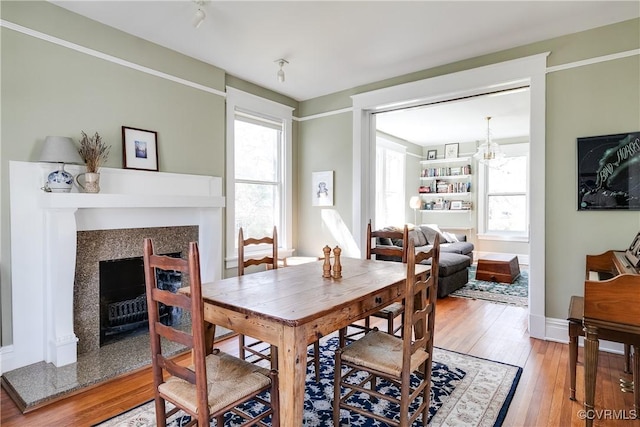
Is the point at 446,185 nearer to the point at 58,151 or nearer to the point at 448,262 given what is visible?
the point at 448,262

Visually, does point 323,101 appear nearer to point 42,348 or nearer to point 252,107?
point 252,107

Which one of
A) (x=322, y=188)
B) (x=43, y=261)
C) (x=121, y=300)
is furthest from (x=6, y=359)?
(x=322, y=188)

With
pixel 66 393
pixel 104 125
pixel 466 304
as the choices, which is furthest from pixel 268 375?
pixel 466 304

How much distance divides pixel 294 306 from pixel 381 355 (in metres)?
0.61

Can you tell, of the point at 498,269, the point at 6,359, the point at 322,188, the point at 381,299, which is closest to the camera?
the point at 381,299

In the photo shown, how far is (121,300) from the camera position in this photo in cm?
317

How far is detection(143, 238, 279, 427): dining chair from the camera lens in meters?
1.36

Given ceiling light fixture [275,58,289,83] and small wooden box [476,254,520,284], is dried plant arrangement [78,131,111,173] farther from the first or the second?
small wooden box [476,254,520,284]

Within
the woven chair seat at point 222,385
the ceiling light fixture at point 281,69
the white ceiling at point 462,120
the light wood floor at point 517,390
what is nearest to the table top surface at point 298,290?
the woven chair seat at point 222,385

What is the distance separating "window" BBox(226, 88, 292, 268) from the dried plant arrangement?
1.37 metres

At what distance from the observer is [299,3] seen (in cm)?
261

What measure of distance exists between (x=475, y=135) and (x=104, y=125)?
22.9 feet

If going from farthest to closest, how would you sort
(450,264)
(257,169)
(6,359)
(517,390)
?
(450,264) → (257,169) → (6,359) → (517,390)

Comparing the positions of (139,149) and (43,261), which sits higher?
(139,149)
